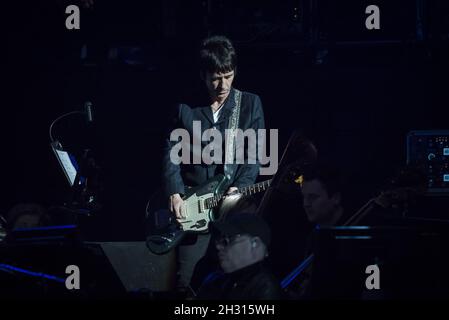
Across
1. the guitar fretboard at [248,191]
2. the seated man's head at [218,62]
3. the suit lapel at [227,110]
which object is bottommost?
the guitar fretboard at [248,191]

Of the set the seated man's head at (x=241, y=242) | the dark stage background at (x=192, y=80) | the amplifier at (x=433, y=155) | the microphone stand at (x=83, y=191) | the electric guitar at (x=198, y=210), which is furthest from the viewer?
the dark stage background at (x=192, y=80)

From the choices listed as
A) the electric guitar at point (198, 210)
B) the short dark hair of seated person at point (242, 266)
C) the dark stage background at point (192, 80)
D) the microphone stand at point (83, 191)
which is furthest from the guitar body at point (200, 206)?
the dark stage background at point (192, 80)

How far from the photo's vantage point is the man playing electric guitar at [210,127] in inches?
232

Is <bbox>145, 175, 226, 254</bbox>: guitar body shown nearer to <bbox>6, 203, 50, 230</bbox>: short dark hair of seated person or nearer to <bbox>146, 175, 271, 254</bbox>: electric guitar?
<bbox>146, 175, 271, 254</bbox>: electric guitar

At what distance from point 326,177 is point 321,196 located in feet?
0.76

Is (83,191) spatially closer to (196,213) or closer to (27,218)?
(27,218)

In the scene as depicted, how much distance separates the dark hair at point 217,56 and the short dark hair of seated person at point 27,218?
6.85ft

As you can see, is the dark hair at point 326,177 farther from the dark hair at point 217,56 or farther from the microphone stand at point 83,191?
the microphone stand at point 83,191

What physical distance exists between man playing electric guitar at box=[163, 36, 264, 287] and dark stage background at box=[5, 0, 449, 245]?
767 millimetres

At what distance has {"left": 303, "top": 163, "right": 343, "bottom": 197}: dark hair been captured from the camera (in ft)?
19.6

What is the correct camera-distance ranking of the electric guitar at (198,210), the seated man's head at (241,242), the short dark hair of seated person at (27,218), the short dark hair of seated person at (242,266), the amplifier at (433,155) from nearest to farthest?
the short dark hair of seated person at (242,266), the seated man's head at (241,242), the electric guitar at (198,210), the short dark hair of seated person at (27,218), the amplifier at (433,155)

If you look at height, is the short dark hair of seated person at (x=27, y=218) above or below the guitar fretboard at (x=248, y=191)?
below

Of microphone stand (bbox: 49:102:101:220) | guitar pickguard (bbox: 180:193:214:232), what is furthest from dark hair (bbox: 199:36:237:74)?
microphone stand (bbox: 49:102:101:220)

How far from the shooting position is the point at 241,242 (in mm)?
5051
